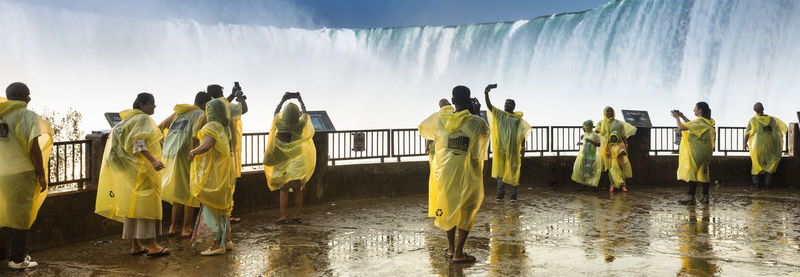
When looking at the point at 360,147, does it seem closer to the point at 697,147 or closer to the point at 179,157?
the point at 179,157

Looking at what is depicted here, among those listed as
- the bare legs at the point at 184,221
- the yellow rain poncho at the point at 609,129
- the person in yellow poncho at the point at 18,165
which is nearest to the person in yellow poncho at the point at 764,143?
the yellow rain poncho at the point at 609,129

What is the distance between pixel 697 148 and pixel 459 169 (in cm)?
548

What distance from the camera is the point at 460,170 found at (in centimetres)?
608

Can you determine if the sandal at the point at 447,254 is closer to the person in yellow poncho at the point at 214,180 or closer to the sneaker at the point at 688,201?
the person in yellow poncho at the point at 214,180

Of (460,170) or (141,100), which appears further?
(141,100)

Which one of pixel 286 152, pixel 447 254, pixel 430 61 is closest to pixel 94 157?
pixel 286 152

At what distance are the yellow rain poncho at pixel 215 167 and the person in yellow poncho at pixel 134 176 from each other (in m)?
0.37

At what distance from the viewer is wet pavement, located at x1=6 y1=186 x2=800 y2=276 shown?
583 cm

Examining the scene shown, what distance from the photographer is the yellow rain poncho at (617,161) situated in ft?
39.9

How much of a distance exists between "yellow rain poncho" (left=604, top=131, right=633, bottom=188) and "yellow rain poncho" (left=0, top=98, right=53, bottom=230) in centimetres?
914

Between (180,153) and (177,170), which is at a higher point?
(180,153)

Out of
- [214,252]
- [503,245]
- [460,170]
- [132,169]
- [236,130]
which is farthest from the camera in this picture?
[236,130]

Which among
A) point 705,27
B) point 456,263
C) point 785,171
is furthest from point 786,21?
point 456,263

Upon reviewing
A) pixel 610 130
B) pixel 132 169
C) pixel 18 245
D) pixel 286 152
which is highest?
pixel 610 130
